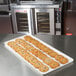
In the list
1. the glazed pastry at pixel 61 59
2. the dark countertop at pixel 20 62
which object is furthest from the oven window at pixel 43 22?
the glazed pastry at pixel 61 59

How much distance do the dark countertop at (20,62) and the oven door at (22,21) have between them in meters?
1.61

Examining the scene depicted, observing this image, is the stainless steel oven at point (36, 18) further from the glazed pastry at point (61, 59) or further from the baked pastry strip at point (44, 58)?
the glazed pastry at point (61, 59)

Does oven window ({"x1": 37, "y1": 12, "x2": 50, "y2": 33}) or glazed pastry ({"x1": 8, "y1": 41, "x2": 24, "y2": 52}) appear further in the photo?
oven window ({"x1": 37, "y1": 12, "x2": 50, "y2": 33})

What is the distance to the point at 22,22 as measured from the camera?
3.86 metres

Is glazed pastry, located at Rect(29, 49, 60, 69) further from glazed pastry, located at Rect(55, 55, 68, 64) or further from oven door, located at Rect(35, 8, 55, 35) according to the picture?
oven door, located at Rect(35, 8, 55, 35)

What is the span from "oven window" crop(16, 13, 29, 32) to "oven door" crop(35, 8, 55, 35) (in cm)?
27

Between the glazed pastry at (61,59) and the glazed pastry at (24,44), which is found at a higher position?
the glazed pastry at (24,44)

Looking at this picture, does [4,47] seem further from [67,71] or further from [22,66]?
[67,71]

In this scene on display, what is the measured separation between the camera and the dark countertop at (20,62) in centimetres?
152

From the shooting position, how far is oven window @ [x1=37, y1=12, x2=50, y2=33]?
3.69 meters

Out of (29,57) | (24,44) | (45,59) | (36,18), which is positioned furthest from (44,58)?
(36,18)

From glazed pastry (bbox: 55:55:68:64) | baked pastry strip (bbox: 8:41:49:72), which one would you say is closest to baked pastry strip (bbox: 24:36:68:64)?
glazed pastry (bbox: 55:55:68:64)

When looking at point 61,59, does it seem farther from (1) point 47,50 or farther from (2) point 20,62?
(2) point 20,62

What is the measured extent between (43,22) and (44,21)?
32mm
